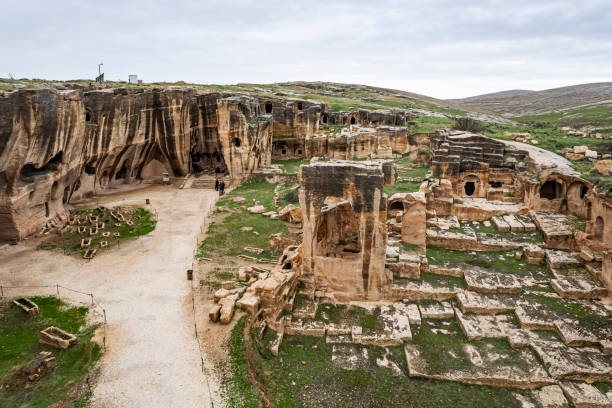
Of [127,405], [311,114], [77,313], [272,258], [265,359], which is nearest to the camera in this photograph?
[127,405]

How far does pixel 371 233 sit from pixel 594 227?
10889 mm

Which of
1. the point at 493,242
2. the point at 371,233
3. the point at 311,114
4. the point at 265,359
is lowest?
the point at 265,359

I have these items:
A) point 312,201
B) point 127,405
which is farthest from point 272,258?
point 127,405

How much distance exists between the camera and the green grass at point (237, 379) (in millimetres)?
9461

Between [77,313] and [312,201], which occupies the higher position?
[312,201]

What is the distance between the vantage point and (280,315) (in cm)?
1332

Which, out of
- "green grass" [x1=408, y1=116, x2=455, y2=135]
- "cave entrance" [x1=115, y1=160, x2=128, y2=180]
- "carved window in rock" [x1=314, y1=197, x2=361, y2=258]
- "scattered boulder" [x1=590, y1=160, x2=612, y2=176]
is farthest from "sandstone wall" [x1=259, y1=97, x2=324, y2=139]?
"scattered boulder" [x1=590, y1=160, x2=612, y2=176]

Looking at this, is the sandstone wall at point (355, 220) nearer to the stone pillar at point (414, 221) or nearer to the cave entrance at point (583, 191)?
the stone pillar at point (414, 221)

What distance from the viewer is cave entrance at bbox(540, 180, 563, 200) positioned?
22.8 m

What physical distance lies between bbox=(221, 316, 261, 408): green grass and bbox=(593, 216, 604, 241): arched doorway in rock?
15.7 m

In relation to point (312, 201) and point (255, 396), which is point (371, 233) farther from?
point (255, 396)

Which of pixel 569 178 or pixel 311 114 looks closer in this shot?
pixel 569 178

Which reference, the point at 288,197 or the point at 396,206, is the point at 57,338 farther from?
the point at 288,197

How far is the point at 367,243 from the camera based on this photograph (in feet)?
46.9
